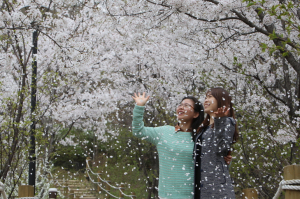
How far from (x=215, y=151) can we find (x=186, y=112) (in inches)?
21.5

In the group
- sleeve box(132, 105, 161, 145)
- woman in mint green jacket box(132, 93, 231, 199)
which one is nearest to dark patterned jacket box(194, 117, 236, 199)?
woman in mint green jacket box(132, 93, 231, 199)

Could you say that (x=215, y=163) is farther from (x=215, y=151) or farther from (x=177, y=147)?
(x=177, y=147)

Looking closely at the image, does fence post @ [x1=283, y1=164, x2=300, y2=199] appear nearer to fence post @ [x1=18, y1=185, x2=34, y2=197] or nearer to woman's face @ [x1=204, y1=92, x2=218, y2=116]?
woman's face @ [x1=204, y1=92, x2=218, y2=116]

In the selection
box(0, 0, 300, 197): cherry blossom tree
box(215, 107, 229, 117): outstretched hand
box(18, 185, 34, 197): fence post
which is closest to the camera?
box(215, 107, 229, 117): outstretched hand

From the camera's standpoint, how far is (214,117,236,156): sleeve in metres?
2.42

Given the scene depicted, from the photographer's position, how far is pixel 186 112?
294cm

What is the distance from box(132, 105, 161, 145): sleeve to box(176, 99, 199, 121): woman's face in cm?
25

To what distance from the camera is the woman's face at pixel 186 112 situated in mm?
2936

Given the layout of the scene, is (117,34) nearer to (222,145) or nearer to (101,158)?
(101,158)

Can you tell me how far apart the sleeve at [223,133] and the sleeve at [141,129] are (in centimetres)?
67

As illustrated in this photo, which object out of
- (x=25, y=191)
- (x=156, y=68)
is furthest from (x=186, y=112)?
(x=156, y=68)

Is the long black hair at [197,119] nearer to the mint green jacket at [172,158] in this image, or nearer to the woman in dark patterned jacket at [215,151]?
the mint green jacket at [172,158]

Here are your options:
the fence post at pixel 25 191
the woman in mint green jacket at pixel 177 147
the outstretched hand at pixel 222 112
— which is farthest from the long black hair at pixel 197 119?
the fence post at pixel 25 191

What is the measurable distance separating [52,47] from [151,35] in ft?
8.85
